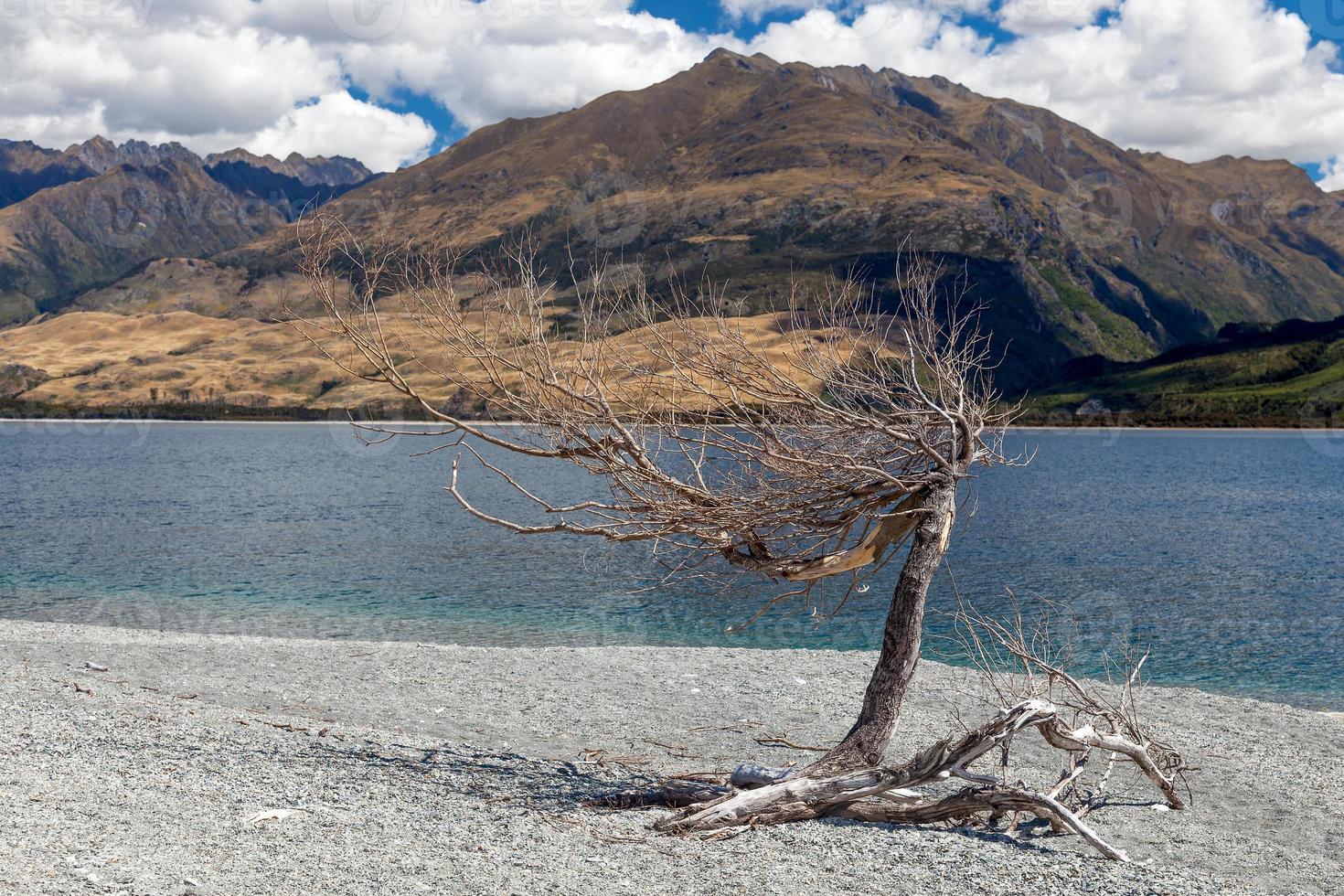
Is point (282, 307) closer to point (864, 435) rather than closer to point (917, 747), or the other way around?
point (864, 435)

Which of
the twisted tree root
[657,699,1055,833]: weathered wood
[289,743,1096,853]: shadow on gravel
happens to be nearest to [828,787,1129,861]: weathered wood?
the twisted tree root

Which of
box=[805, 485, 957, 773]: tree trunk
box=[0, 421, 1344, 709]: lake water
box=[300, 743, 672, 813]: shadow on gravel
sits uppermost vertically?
box=[805, 485, 957, 773]: tree trunk

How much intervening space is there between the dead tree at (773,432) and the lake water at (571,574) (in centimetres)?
651

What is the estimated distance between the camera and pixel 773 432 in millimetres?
12266

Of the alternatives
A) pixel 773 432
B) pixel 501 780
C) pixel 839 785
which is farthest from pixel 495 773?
pixel 773 432

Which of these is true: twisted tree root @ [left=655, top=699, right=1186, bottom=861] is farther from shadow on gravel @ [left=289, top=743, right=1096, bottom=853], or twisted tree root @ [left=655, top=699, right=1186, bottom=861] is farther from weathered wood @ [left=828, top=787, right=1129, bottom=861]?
shadow on gravel @ [left=289, top=743, right=1096, bottom=853]

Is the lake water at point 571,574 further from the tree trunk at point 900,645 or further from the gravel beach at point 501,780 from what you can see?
the tree trunk at point 900,645

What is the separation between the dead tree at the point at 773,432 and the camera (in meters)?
11.3

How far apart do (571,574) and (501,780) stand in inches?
1044

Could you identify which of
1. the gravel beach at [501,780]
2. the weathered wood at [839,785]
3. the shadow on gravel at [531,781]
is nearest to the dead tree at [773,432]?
the weathered wood at [839,785]

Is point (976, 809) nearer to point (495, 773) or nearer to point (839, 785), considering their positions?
point (839, 785)

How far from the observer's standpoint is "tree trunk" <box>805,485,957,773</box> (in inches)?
453

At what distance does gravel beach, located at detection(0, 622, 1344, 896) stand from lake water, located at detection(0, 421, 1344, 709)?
3.38 metres

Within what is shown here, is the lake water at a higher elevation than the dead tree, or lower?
lower
